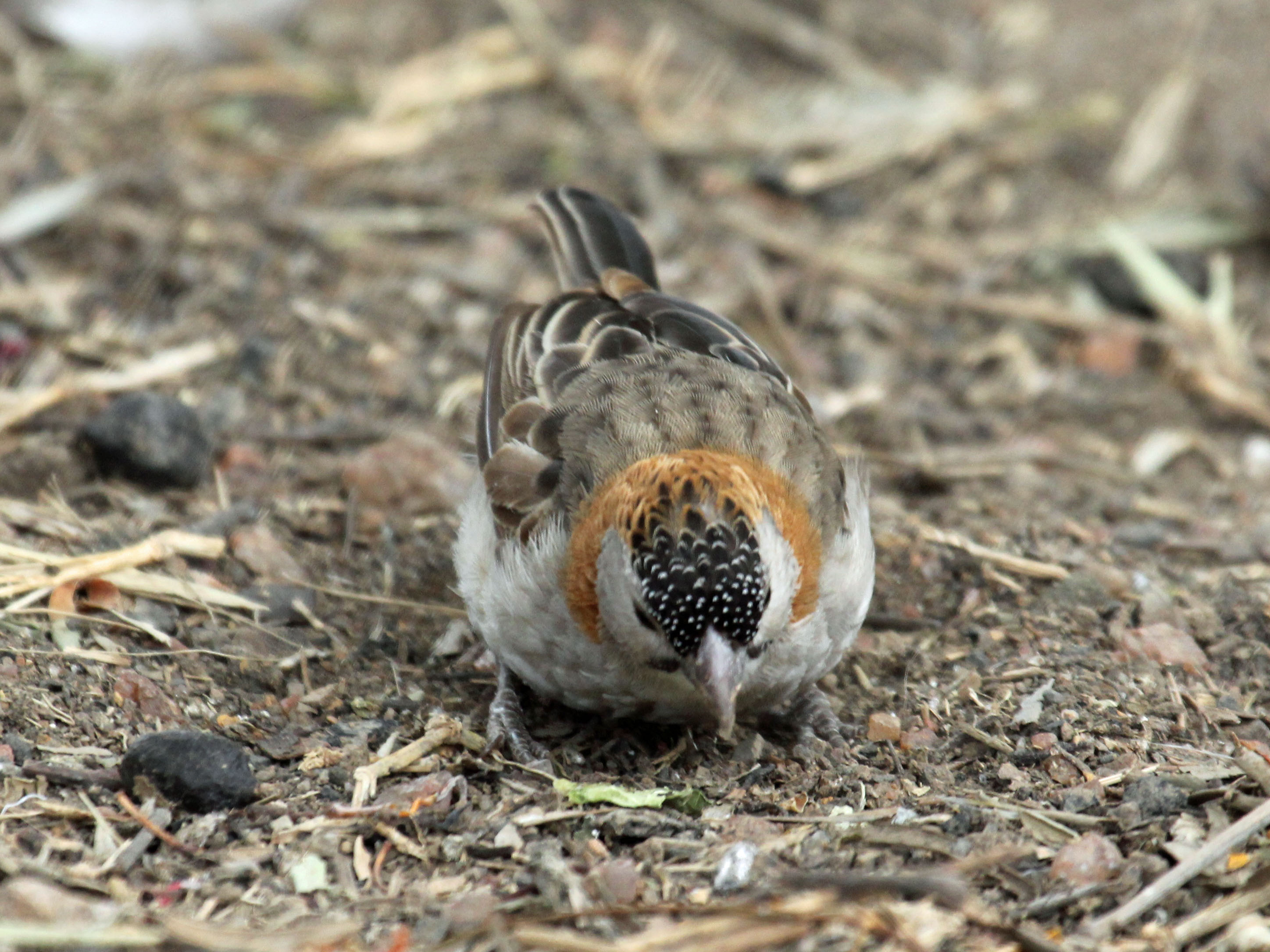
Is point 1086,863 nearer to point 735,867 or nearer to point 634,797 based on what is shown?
point 735,867

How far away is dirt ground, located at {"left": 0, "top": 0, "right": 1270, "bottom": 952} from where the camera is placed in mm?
4789

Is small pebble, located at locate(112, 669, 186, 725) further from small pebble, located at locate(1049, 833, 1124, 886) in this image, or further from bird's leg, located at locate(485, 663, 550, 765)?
small pebble, located at locate(1049, 833, 1124, 886)

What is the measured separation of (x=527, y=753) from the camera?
5.79 metres

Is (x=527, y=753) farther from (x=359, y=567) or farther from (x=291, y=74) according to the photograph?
(x=291, y=74)

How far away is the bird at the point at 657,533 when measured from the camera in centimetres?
519

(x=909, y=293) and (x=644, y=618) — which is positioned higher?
(x=909, y=293)

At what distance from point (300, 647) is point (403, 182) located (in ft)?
15.4

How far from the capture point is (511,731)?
5875 mm

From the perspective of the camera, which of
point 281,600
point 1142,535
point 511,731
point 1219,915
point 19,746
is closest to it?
point 1219,915

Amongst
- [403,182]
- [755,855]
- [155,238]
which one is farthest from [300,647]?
[403,182]

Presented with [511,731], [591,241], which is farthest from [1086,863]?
[591,241]

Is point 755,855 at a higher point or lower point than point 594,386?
lower

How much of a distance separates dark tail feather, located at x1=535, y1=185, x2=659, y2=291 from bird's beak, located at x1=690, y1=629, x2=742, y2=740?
2810mm

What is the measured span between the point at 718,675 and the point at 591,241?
3158 millimetres
